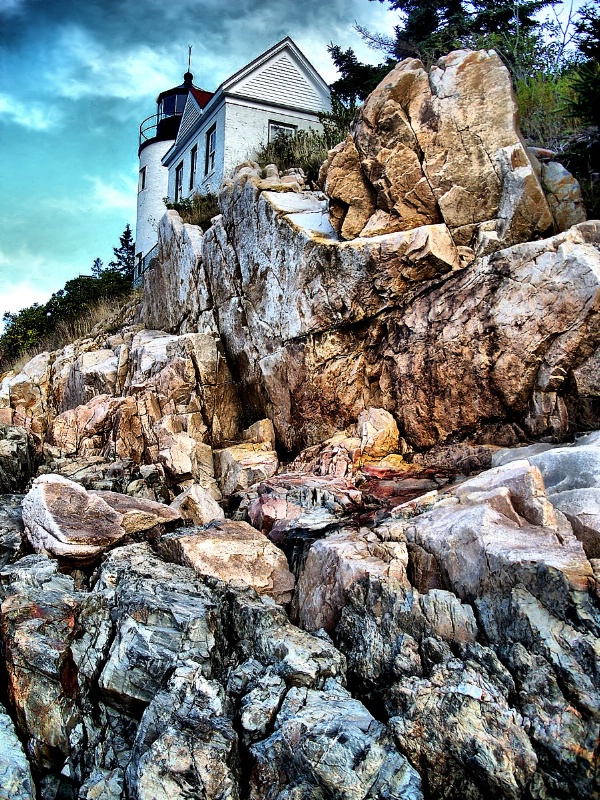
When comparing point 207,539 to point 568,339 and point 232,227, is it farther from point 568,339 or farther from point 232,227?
point 232,227

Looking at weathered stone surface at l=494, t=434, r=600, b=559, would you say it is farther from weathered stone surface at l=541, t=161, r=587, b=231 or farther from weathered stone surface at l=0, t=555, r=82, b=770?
weathered stone surface at l=0, t=555, r=82, b=770

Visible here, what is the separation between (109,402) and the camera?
16297 millimetres

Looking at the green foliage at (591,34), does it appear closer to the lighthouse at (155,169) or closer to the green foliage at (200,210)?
the green foliage at (200,210)

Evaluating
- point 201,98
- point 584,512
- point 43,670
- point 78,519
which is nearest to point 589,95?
point 584,512

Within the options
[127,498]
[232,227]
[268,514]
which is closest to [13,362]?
[232,227]

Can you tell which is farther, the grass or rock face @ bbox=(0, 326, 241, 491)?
the grass

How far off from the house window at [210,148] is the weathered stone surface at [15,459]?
1446cm

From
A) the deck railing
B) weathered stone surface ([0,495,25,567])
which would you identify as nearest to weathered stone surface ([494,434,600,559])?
weathered stone surface ([0,495,25,567])

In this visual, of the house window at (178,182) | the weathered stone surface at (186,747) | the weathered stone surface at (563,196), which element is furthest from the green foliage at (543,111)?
the house window at (178,182)

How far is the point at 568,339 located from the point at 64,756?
9126 millimetres

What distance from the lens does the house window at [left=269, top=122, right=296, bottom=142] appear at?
24788 millimetres

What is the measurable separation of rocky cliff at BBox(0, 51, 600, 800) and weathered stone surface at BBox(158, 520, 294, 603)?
4 cm

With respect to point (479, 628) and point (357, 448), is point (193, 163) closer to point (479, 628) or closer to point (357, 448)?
point (357, 448)

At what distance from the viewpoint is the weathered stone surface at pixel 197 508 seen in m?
10.9
